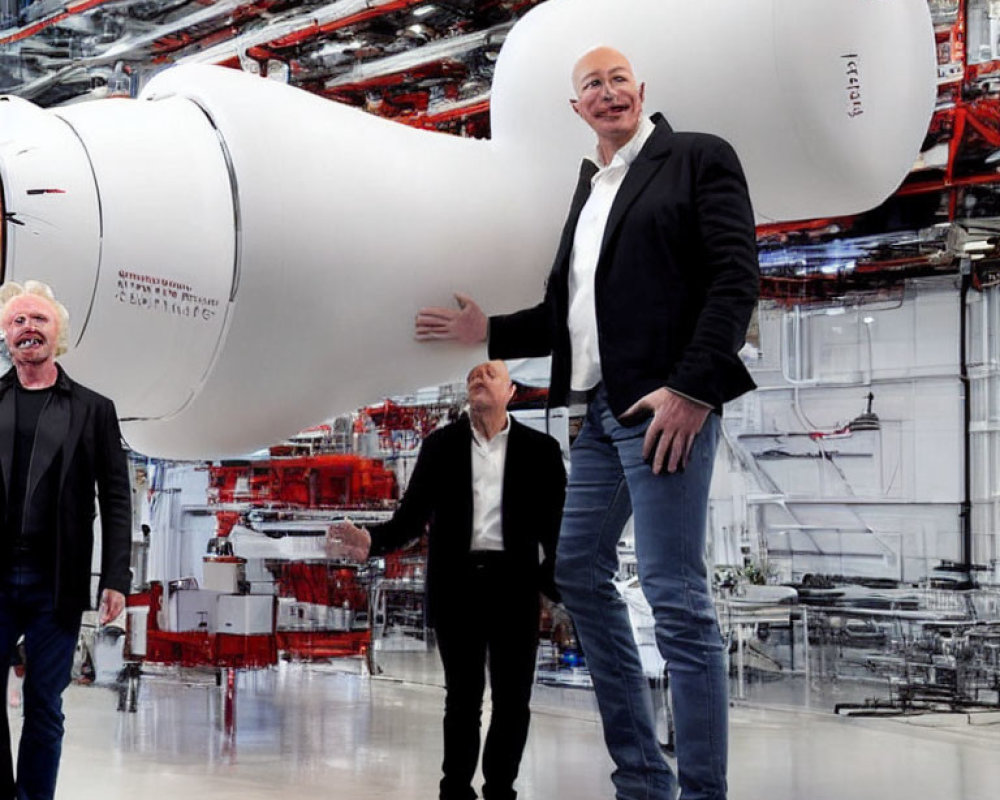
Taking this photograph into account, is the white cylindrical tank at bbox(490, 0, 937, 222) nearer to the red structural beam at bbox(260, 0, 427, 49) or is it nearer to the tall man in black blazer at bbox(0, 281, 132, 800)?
the tall man in black blazer at bbox(0, 281, 132, 800)

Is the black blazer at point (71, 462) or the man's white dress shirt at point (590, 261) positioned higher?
the man's white dress shirt at point (590, 261)

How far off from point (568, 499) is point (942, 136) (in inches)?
123

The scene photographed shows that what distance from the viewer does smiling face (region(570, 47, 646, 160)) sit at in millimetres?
1617

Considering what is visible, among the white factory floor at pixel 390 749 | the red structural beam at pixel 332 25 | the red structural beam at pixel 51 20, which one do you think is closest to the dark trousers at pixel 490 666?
the white factory floor at pixel 390 749

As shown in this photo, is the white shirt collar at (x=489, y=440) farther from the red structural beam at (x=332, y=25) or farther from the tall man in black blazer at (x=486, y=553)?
the red structural beam at (x=332, y=25)

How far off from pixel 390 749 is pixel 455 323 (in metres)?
2.49

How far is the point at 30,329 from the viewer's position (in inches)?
68.9

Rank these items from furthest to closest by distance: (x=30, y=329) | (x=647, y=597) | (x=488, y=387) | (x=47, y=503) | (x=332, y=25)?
(x=332, y=25), (x=488, y=387), (x=47, y=503), (x=30, y=329), (x=647, y=597)

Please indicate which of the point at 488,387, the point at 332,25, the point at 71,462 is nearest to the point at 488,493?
the point at 488,387

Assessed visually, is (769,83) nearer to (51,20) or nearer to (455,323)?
(455,323)

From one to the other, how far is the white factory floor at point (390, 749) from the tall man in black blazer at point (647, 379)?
5.41 feet

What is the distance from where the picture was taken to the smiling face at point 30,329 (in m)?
1.57

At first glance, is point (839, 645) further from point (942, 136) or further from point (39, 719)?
point (39, 719)

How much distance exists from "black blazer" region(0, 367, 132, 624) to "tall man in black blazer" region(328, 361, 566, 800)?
0.64 metres
